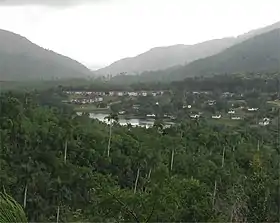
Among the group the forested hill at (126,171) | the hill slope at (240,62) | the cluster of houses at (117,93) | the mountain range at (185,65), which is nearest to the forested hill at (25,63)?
the mountain range at (185,65)

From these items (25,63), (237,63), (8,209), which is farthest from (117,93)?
(8,209)

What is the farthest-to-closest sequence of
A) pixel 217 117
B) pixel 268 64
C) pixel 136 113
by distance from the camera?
pixel 268 64
pixel 136 113
pixel 217 117

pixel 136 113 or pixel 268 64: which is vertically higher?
pixel 268 64

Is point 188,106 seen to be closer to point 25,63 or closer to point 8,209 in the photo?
point 8,209

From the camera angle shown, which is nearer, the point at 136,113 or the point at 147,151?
the point at 147,151

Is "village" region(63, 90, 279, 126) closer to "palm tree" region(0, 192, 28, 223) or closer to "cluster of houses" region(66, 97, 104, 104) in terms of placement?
"cluster of houses" region(66, 97, 104, 104)

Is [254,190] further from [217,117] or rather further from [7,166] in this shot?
[217,117]

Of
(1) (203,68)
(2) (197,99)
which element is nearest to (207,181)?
(2) (197,99)

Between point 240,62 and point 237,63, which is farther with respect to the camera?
point 240,62

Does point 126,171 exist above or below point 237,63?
below
